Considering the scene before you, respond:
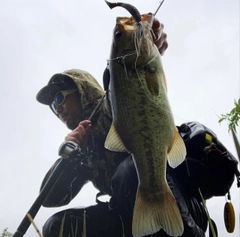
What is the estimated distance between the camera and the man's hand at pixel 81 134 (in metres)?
3.32

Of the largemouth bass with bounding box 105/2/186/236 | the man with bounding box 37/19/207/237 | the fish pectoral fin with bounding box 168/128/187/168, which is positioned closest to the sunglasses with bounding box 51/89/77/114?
the man with bounding box 37/19/207/237

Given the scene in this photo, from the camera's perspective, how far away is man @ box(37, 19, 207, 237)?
2734 millimetres

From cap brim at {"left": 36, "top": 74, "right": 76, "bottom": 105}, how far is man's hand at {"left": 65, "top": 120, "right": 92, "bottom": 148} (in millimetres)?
791

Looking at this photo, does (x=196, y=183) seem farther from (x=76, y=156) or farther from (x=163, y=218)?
(x=76, y=156)

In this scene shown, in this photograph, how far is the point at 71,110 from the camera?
3973 millimetres

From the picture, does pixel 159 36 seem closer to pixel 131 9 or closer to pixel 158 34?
pixel 158 34

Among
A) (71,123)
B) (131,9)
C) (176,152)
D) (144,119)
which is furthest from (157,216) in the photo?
(71,123)

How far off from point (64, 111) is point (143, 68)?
74.4 inches

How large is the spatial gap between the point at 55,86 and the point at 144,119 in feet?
7.00

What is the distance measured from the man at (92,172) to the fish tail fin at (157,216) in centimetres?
28

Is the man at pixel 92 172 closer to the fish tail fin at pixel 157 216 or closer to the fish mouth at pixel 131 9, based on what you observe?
the fish tail fin at pixel 157 216

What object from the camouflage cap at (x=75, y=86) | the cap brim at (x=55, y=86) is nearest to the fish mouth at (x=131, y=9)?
the camouflage cap at (x=75, y=86)

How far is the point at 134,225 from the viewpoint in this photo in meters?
2.18

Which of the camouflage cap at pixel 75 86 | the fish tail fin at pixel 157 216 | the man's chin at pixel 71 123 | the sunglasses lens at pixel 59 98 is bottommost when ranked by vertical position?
the fish tail fin at pixel 157 216
